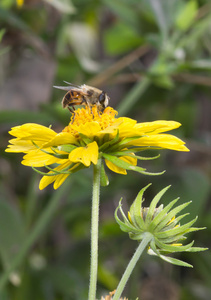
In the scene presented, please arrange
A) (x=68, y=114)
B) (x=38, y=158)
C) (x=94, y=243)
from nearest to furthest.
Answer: (x=94, y=243) < (x=38, y=158) < (x=68, y=114)

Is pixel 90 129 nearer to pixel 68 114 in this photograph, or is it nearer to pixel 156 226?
pixel 156 226

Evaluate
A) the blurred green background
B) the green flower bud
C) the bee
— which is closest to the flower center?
the bee

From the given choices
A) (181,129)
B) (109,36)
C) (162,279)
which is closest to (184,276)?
A: (162,279)

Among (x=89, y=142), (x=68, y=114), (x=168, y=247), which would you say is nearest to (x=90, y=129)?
(x=89, y=142)

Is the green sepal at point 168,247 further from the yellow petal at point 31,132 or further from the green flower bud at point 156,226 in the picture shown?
the yellow petal at point 31,132

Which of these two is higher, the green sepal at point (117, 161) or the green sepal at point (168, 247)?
the green sepal at point (117, 161)

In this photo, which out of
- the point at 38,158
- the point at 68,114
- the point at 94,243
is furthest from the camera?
the point at 68,114

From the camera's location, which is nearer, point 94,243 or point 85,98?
point 94,243

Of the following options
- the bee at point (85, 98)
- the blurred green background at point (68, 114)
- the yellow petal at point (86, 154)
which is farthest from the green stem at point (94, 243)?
the blurred green background at point (68, 114)

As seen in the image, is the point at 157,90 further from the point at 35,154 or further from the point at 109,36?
the point at 35,154
